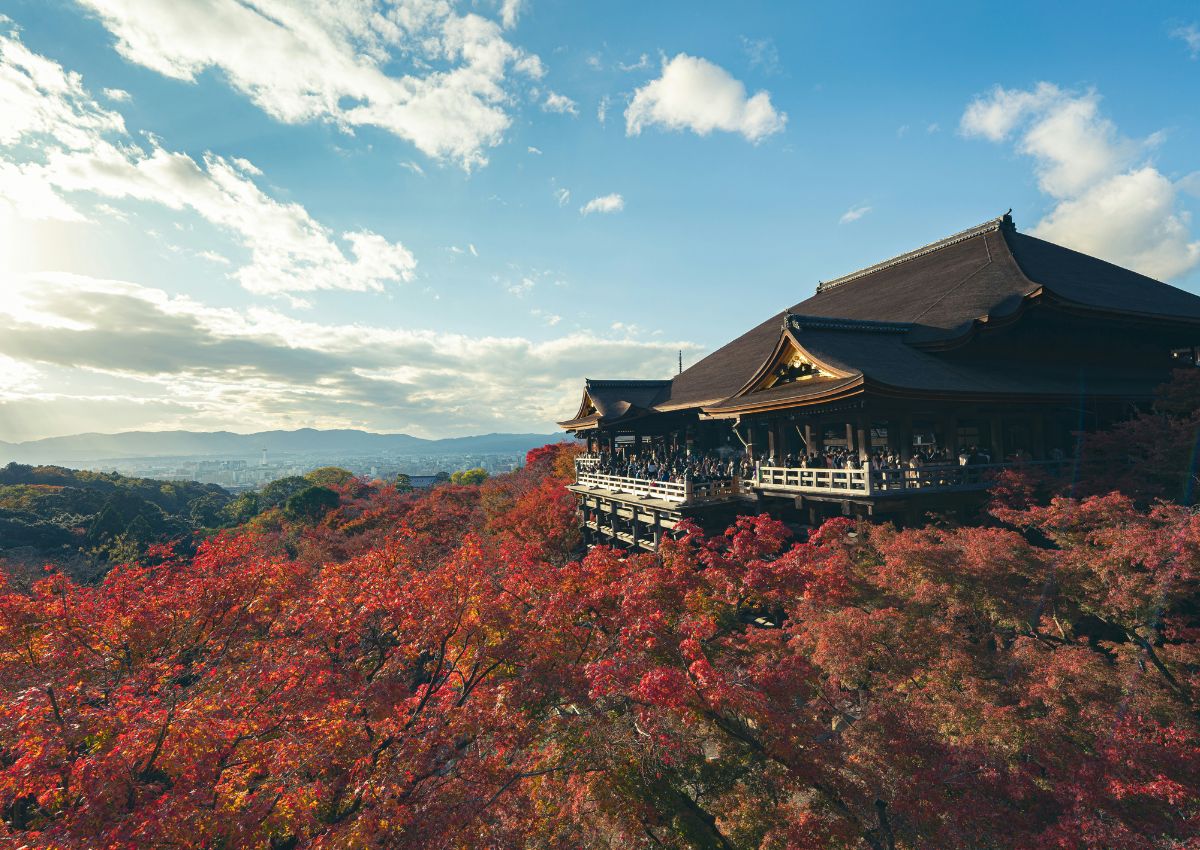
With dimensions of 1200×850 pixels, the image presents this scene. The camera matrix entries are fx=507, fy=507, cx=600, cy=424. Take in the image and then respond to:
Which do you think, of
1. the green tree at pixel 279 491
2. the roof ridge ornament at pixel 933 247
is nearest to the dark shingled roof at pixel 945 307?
the roof ridge ornament at pixel 933 247

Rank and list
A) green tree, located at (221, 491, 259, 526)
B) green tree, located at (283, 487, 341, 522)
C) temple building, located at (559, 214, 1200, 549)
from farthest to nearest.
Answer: green tree, located at (221, 491, 259, 526) < green tree, located at (283, 487, 341, 522) < temple building, located at (559, 214, 1200, 549)

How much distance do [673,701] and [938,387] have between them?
10.9 meters

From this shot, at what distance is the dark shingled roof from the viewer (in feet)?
49.4

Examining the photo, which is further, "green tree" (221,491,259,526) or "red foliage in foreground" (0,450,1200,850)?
"green tree" (221,491,259,526)

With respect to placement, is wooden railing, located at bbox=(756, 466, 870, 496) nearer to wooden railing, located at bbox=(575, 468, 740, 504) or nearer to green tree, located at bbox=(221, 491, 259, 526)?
wooden railing, located at bbox=(575, 468, 740, 504)

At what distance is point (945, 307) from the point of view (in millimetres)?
18891

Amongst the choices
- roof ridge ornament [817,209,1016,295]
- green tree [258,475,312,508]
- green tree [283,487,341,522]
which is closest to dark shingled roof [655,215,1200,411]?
roof ridge ornament [817,209,1016,295]

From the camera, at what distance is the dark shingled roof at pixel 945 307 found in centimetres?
1506

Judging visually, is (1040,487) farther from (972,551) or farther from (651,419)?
(651,419)

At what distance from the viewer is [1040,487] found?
1365 centimetres

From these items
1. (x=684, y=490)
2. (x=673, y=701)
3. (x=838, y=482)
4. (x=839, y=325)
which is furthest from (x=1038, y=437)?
(x=673, y=701)

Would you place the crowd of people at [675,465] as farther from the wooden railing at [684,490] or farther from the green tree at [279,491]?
the green tree at [279,491]

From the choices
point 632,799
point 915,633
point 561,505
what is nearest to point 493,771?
point 632,799

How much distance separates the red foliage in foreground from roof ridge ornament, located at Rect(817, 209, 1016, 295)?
18797mm
